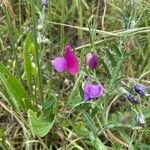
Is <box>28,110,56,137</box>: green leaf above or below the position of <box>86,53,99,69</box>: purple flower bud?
below

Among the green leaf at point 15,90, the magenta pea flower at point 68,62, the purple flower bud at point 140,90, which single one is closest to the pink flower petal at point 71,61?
the magenta pea flower at point 68,62

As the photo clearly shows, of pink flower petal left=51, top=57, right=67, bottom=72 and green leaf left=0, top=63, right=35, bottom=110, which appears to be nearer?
pink flower petal left=51, top=57, right=67, bottom=72

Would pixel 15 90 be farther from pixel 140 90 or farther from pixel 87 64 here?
pixel 140 90

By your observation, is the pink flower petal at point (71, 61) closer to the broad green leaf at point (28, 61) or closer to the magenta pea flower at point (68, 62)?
the magenta pea flower at point (68, 62)

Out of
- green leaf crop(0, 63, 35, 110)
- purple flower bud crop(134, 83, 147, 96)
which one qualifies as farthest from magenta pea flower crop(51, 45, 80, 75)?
green leaf crop(0, 63, 35, 110)

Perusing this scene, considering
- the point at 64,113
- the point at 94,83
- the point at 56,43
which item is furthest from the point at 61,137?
the point at 56,43

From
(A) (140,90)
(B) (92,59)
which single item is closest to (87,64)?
(B) (92,59)

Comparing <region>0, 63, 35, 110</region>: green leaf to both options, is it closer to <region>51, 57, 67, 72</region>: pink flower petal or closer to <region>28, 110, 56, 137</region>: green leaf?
<region>28, 110, 56, 137</region>: green leaf

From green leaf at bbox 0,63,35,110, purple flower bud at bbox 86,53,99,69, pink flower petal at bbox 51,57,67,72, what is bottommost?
green leaf at bbox 0,63,35,110
